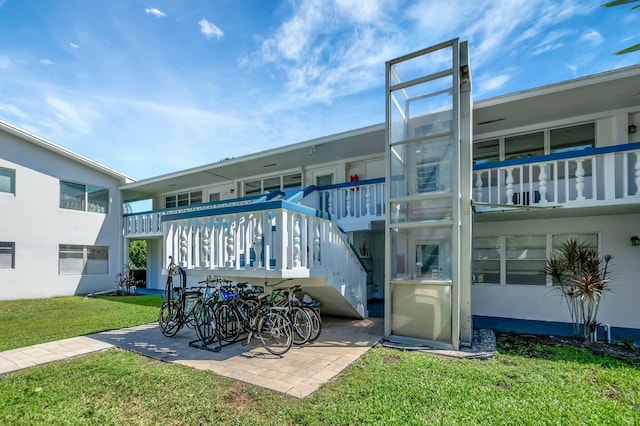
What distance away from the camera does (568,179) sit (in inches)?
234

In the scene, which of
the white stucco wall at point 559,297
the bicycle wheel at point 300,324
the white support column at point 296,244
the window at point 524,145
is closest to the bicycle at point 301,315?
the bicycle wheel at point 300,324

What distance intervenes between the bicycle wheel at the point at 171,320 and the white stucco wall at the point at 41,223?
874 centimetres

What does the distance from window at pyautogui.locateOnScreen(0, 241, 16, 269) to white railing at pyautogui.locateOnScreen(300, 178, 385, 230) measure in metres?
10.2

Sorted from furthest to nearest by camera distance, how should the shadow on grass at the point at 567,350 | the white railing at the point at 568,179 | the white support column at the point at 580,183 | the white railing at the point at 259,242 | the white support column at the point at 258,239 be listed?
the white support column at the point at 580,183
the white railing at the point at 568,179
the white support column at the point at 258,239
the white railing at the point at 259,242
the shadow on grass at the point at 567,350

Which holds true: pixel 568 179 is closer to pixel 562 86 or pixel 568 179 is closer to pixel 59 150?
pixel 562 86

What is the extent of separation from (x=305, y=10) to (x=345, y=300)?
243 inches

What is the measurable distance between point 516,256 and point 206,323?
21.9 ft

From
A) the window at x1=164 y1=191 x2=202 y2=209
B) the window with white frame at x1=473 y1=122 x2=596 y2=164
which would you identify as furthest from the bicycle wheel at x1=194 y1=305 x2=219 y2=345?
the window at x1=164 y1=191 x2=202 y2=209

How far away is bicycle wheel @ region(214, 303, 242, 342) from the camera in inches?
208

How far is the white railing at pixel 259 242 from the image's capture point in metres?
4.64

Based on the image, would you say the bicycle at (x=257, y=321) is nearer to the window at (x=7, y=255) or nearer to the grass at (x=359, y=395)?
the grass at (x=359, y=395)

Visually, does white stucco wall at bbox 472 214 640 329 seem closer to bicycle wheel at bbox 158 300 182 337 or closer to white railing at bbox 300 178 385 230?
white railing at bbox 300 178 385 230

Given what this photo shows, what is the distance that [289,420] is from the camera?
115 inches

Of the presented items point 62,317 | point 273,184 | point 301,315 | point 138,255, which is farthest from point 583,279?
point 138,255
